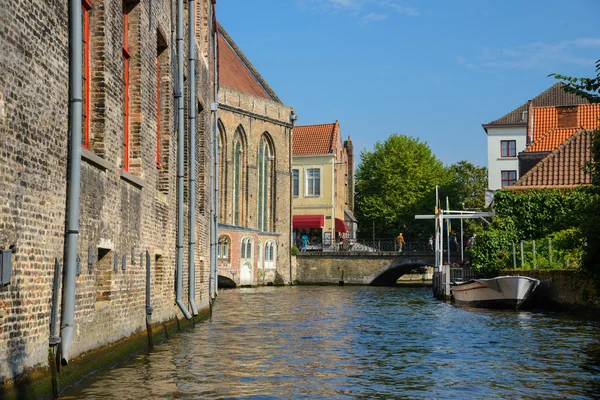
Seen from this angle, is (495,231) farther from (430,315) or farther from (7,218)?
(7,218)

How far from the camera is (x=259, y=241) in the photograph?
51.2 meters

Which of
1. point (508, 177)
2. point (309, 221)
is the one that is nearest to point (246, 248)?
point (309, 221)

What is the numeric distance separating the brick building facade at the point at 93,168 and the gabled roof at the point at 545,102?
42764 millimetres

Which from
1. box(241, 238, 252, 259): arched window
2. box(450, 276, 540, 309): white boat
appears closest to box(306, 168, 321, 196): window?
box(241, 238, 252, 259): arched window

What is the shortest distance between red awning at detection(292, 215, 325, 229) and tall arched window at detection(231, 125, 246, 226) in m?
9.37

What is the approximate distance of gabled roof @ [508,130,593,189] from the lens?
3253 cm

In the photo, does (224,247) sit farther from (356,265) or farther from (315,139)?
(315,139)

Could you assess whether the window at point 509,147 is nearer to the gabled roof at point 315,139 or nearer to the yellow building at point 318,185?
the yellow building at point 318,185

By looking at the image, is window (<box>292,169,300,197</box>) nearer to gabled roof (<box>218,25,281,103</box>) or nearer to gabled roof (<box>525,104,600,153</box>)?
gabled roof (<box>218,25,281,103</box>)

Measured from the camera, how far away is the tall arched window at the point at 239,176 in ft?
172

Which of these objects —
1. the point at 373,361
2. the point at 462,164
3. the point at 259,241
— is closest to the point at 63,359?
the point at 373,361

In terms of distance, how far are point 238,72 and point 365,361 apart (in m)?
46.5

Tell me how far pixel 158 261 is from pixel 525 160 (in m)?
32.4

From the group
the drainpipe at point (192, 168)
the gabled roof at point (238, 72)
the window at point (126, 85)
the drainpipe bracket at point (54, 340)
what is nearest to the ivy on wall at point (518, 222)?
the drainpipe at point (192, 168)
